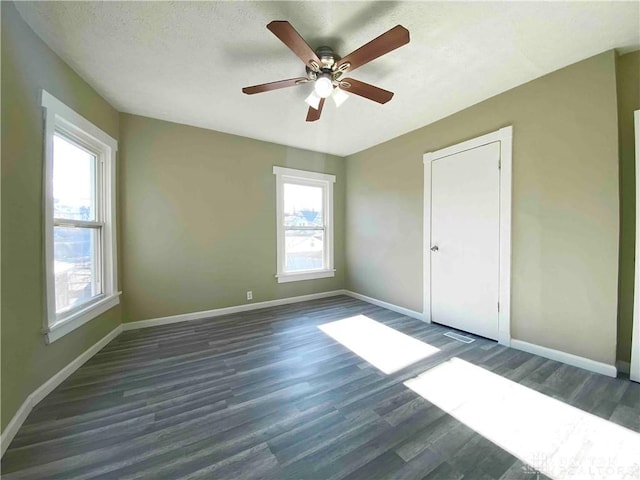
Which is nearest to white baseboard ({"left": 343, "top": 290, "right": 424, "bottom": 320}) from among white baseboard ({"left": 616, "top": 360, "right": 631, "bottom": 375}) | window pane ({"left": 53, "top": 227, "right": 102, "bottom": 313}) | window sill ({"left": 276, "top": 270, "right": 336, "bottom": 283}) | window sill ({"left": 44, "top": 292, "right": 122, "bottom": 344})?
window sill ({"left": 276, "top": 270, "right": 336, "bottom": 283})

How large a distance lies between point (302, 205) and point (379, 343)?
8.30ft

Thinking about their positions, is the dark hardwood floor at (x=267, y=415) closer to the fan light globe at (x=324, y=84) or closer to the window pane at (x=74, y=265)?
the window pane at (x=74, y=265)

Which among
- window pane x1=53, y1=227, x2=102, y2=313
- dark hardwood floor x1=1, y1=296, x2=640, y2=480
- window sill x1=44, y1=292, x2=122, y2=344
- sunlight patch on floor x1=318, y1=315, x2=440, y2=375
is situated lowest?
dark hardwood floor x1=1, y1=296, x2=640, y2=480

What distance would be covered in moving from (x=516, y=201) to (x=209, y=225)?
361cm

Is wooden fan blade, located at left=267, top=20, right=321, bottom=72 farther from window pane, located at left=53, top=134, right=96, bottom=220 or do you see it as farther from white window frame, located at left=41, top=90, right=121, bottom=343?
window pane, located at left=53, top=134, right=96, bottom=220

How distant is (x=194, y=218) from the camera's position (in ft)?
10.9

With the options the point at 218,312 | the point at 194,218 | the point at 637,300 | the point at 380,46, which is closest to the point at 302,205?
the point at 194,218

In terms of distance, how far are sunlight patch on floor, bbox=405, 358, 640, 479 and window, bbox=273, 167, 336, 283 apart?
2.59 metres

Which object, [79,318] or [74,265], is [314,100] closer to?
[74,265]

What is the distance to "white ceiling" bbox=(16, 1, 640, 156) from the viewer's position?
5.16ft

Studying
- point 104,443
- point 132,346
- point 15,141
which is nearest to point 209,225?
point 132,346

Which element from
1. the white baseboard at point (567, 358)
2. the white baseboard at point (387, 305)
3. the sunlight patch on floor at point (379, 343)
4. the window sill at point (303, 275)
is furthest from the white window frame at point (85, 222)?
the white baseboard at point (567, 358)

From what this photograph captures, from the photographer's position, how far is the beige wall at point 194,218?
300 centimetres

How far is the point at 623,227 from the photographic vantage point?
1985 millimetres
